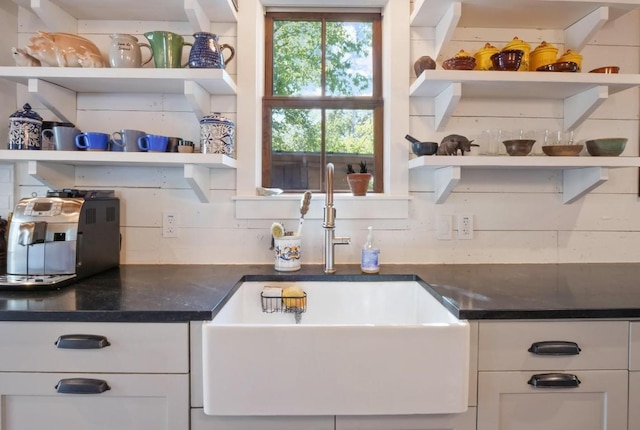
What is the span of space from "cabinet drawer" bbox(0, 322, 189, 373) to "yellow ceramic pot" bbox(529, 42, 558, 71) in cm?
160

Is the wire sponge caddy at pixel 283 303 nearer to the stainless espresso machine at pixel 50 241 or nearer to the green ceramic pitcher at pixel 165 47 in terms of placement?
the stainless espresso machine at pixel 50 241

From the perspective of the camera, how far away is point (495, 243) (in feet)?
5.88

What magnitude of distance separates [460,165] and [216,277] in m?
1.00

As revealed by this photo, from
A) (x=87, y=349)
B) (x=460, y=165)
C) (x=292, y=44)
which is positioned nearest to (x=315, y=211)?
(x=460, y=165)

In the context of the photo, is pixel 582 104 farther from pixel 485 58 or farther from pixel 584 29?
pixel 485 58

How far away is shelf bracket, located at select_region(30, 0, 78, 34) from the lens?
5.01 feet

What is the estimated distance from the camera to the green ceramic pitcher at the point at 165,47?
152 cm

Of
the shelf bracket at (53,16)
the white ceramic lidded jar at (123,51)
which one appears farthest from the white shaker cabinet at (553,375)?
the shelf bracket at (53,16)

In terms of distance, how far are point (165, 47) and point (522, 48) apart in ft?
4.47

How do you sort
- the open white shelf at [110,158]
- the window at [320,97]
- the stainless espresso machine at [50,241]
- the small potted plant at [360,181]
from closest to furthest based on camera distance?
the stainless espresso machine at [50,241]
the open white shelf at [110,158]
the small potted plant at [360,181]
the window at [320,97]

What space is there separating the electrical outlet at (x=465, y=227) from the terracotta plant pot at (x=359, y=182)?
44cm

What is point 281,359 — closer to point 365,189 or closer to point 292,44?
point 365,189

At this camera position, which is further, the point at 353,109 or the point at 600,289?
the point at 353,109

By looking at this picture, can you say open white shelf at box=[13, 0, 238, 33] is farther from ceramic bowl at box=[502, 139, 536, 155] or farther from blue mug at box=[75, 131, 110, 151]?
ceramic bowl at box=[502, 139, 536, 155]
